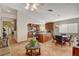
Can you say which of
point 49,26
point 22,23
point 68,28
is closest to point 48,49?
point 49,26

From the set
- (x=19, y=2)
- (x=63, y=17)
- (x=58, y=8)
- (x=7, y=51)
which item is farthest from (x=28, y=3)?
(x=7, y=51)

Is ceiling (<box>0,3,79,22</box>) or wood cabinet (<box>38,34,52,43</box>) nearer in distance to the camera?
ceiling (<box>0,3,79,22</box>)

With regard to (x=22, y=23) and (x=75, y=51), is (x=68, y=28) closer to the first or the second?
(x=75, y=51)

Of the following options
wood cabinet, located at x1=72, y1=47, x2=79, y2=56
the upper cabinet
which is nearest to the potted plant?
the upper cabinet

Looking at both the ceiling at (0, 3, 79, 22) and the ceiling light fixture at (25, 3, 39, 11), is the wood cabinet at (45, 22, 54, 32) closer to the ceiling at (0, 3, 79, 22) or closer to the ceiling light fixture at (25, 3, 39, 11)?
the ceiling at (0, 3, 79, 22)

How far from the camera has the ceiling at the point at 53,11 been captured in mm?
2500

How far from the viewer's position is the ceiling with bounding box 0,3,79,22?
2.50 metres

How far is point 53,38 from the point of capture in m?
2.61

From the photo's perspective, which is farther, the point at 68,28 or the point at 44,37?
the point at 44,37

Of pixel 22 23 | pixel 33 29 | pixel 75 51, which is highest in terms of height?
pixel 22 23

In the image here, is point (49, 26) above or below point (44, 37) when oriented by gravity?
above

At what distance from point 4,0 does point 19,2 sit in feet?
0.99

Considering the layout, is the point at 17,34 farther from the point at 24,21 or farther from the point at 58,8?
the point at 58,8

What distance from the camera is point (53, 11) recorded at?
8.42 feet
